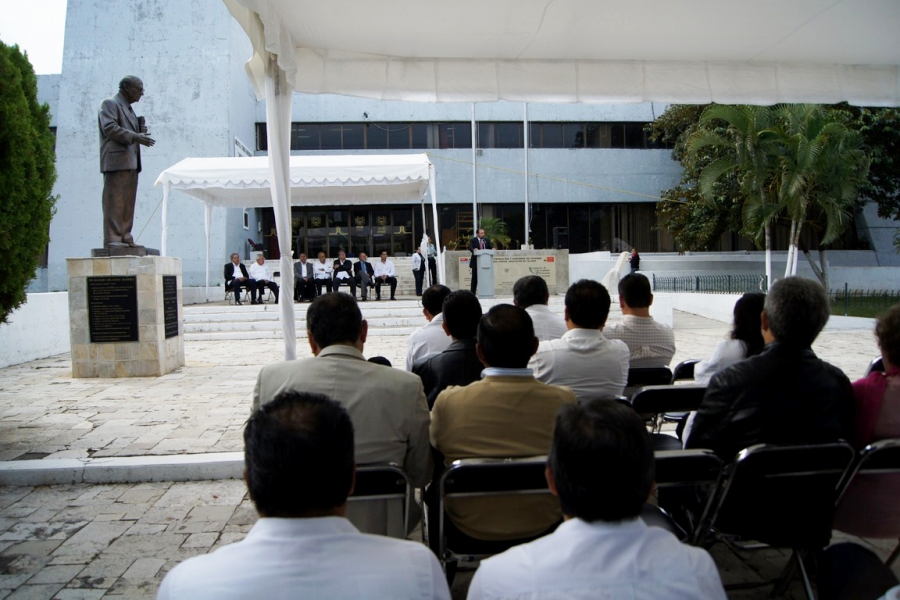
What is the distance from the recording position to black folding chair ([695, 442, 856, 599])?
85.4 inches

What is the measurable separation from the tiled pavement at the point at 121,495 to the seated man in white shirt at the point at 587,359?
972 mm

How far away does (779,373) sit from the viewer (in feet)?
7.40

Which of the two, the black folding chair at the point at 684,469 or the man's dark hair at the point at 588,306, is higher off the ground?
the man's dark hair at the point at 588,306

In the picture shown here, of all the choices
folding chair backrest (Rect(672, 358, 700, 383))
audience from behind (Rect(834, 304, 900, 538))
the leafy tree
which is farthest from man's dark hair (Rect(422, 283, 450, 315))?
the leafy tree

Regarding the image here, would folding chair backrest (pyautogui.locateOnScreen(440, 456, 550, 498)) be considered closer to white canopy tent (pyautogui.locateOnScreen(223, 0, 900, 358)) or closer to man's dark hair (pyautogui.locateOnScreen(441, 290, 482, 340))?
man's dark hair (pyautogui.locateOnScreen(441, 290, 482, 340))

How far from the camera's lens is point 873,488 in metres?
2.48

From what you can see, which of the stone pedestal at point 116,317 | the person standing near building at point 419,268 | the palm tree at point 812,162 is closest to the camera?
the stone pedestal at point 116,317

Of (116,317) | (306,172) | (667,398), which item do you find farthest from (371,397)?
(306,172)

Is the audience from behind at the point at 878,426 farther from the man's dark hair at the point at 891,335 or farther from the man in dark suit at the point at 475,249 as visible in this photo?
the man in dark suit at the point at 475,249

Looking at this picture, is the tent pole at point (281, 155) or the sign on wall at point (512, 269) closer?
the tent pole at point (281, 155)

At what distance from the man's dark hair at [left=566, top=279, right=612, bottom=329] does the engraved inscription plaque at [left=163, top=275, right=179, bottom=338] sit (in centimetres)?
696

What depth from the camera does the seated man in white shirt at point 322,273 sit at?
16.5 meters

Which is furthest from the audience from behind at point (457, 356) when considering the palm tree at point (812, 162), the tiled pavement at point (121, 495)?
the palm tree at point (812, 162)

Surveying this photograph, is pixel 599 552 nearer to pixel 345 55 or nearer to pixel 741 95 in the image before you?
pixel 345 55
